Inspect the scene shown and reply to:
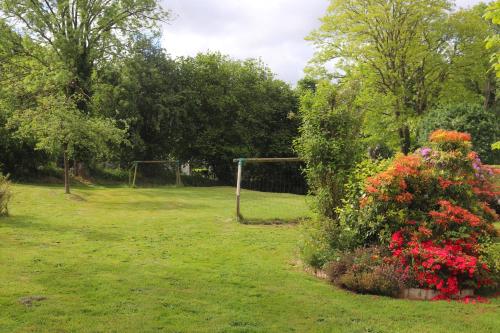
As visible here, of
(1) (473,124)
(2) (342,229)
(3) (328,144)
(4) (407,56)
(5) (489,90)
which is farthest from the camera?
(5) (489,90)

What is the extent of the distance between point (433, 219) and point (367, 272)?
A: 166 cm

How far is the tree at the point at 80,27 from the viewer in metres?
26.6

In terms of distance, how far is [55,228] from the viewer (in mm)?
11266

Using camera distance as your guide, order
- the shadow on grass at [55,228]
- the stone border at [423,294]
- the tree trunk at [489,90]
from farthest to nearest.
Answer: the tree trunk at [489,90], the shadow on grass at [55,228], the stone border at [423,294]

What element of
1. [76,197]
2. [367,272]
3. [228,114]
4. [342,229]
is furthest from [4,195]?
[228,114]

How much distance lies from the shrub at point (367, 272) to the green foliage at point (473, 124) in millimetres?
11496

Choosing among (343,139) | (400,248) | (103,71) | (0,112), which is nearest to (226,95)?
(103,71)

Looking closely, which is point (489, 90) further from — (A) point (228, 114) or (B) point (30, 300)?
(B) point (30, 300)

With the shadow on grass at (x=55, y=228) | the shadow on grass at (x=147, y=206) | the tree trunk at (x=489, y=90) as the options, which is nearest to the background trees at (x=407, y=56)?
the tree trunk at (x=489, y=90)

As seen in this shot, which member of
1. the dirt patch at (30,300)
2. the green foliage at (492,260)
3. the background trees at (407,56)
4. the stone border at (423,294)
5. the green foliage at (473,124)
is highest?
the background trees at (407,56)

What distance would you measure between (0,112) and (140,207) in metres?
10.8

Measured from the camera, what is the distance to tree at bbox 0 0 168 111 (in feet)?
87.4

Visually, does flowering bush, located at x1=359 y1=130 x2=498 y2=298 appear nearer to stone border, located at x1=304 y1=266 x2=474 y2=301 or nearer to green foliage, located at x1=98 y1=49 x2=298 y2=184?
stone border, located at x1=304 y1=266 x2=474 y2=301

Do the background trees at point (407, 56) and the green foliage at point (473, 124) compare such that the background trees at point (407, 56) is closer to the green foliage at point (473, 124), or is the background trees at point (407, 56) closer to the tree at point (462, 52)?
the tree at point (462, 52)
